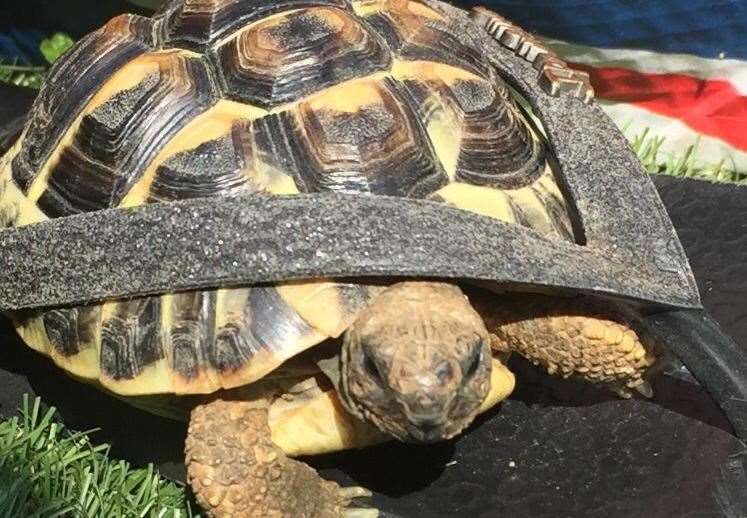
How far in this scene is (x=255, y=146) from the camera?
1840mm

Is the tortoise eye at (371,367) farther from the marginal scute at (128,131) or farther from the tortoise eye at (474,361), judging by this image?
the marginal scute at (128,131)

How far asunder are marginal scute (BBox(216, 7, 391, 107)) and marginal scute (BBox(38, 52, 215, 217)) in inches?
2.6

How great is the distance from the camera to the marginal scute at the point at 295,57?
187 centimetres

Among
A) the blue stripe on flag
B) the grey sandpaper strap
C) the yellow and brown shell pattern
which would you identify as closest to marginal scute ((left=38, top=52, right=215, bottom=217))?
the yellow and brown shell pattern

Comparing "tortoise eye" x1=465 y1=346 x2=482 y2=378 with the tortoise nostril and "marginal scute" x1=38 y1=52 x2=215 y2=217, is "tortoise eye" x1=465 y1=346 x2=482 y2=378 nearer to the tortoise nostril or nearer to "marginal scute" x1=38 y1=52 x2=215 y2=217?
the tortoise nostril

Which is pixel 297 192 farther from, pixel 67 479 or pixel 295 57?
pixel 67 479

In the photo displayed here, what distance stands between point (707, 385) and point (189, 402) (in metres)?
0.91

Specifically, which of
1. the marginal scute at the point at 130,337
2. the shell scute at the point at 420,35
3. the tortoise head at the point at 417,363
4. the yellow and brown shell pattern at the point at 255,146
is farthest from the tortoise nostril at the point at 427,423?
the shell scute at the point at 420,35

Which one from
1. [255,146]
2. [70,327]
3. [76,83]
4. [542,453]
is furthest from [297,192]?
[542,453]

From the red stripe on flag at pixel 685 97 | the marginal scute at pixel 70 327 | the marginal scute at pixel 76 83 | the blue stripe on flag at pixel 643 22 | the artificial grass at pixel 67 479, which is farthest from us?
the red stripe on flag at pixel 685 97

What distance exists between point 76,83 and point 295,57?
0.49 m

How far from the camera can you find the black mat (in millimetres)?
1978

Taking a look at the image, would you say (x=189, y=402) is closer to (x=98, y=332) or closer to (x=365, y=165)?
(x=98, y=332)

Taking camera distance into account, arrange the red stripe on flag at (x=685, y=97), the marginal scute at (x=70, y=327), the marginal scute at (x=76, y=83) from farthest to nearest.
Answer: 1. the red stripe on flag at (x=685, y=97)
2. the marginal scute at (x=76, y=83)
3. the marginal scute at (x=70, y=327)
